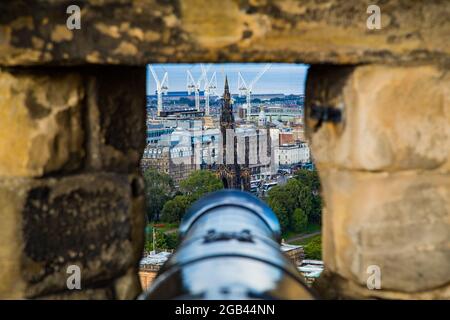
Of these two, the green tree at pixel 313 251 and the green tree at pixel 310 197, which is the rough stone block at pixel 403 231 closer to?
the green tree at pixel 313 251

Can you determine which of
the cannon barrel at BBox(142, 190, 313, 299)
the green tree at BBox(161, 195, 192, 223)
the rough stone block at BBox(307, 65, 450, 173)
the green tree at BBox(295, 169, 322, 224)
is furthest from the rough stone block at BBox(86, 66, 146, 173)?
the green tree at BBox(295, 169, 322, 224)

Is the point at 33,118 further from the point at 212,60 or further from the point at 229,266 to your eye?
the point at 229,266

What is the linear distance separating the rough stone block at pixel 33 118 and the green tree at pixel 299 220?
3930 centimetres

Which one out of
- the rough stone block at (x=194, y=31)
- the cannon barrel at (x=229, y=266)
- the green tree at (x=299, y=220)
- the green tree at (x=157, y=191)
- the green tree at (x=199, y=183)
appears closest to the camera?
the cannon barrel at (x=229, y=266)

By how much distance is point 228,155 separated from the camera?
51.5 meters

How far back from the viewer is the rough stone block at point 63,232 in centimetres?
190

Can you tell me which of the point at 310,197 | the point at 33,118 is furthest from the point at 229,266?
the point at 310,197

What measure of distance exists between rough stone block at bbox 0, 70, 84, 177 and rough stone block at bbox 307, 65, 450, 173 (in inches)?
26.7

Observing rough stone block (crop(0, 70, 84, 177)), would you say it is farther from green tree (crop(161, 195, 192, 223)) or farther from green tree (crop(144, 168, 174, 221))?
green tree (crop(144, 168, 174, 221))

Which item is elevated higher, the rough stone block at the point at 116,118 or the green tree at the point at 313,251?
the rough stone block at the point at 116,118

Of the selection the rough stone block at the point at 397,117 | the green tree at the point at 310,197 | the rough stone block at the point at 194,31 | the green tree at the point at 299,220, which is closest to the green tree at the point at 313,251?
the green tree at the point at 299,220

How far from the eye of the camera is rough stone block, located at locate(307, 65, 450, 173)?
1895 millimetres

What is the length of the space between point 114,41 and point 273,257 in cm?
64

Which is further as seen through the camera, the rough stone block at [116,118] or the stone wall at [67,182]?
the rough stone block at [116,118]
